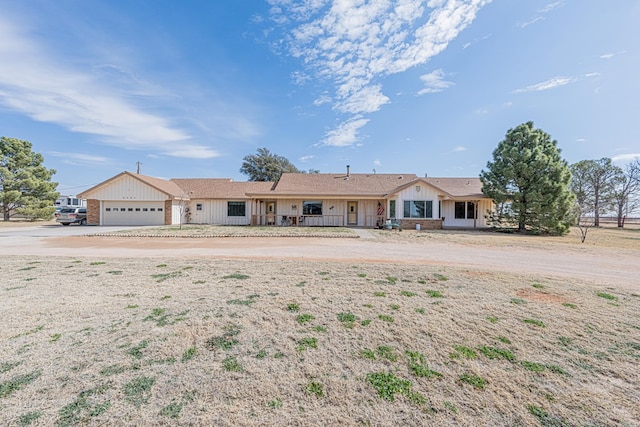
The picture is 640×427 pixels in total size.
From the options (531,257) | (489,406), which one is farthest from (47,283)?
(531,257)

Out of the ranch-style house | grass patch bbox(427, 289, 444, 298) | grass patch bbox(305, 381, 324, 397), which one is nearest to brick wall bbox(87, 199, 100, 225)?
the ranch-style house

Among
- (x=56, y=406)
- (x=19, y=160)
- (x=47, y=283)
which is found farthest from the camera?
(x=19, y=160)

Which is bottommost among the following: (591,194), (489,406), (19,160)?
(489,406)

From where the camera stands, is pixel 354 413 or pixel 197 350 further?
pixel 197 350

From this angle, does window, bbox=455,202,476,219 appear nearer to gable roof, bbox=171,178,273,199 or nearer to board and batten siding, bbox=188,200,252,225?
gable roof, bbox=171,178,273,199

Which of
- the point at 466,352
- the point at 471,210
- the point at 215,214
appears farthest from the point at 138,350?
the point at 471,210

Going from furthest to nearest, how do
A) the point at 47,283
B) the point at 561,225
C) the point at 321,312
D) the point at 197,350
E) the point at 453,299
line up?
the point at 561,225 < the point at 47,283 < the point at 453,299 < the point at 321,312 < the point at 197,350

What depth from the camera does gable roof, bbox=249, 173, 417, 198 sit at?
21.1 meters

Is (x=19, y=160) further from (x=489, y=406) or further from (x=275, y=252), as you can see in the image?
(x=489, y=406)

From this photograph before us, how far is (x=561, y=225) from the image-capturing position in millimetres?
17594

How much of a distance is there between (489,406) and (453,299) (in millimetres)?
2580

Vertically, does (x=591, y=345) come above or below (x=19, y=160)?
below

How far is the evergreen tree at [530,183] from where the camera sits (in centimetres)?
1772

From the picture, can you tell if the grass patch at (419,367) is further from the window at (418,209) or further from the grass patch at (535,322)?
the window at (418,209)
